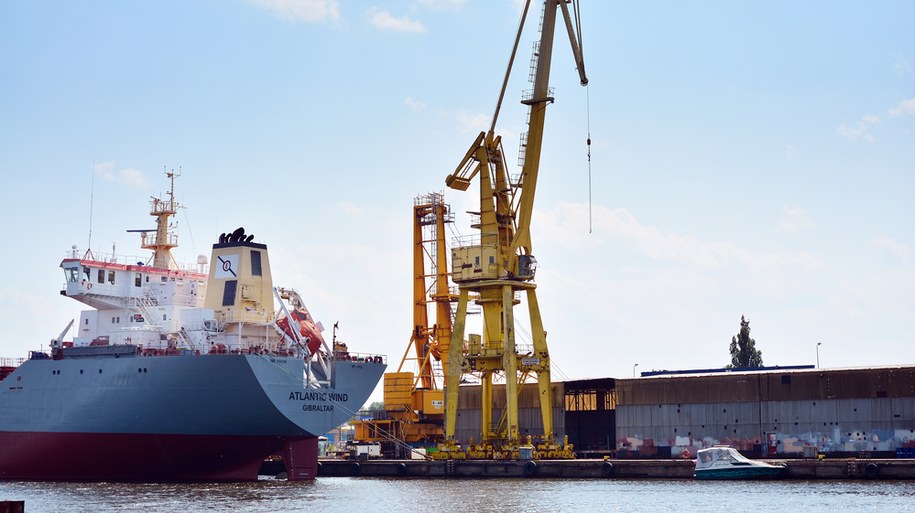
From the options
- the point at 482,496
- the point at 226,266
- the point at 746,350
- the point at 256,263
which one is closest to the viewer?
the point at 482,496

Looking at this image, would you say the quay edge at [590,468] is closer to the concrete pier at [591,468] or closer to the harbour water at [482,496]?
the concrete pier at [591,468]

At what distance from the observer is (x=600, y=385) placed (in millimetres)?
63156

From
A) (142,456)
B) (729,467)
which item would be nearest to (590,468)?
(729,467)

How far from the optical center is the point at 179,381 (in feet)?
165

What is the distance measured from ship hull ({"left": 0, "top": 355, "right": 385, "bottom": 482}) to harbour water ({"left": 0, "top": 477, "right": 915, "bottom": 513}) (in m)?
1.37

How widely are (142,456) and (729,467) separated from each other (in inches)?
968

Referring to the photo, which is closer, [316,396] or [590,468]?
[316,396]

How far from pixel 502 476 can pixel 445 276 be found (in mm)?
19416

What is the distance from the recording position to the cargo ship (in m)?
50.4

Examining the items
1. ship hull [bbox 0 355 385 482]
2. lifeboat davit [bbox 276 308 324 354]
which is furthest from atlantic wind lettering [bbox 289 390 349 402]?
lifeboat davit [bbox 276 308 324 354]

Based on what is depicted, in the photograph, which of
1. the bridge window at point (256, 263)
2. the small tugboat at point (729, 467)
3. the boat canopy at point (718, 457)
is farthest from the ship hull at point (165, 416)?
the small tugboat at point (729, 467)

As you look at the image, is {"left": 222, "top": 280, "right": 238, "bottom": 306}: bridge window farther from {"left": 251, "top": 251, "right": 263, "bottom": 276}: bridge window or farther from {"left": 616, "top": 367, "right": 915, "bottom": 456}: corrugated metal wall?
{"left": 616, "top": 367, "right": 915, "bottom": 456}: corrugated metal wall

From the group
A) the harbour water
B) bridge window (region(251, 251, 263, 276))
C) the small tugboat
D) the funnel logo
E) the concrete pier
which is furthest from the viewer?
bridge window (region(251, 251, 263, 276))

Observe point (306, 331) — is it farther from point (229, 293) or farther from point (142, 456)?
point (142, 456)
